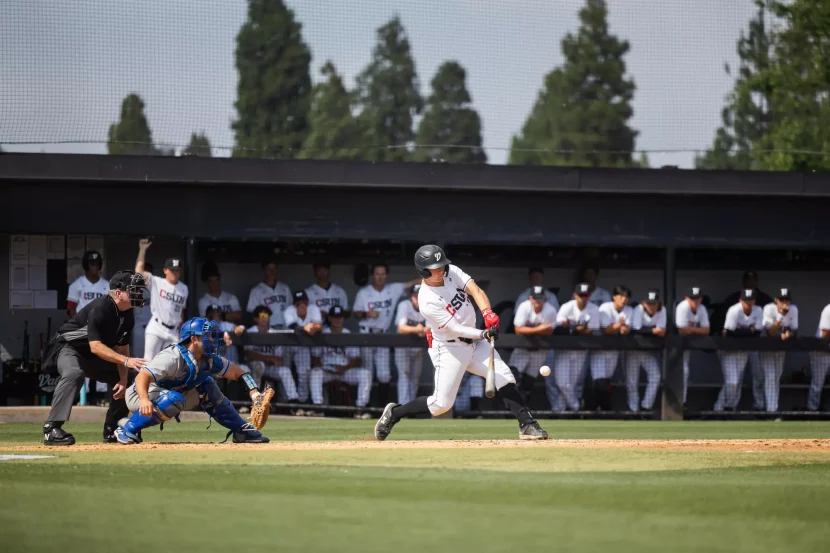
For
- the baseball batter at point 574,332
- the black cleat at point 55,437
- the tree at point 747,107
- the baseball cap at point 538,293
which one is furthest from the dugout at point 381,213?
the black cleat at point 55,437

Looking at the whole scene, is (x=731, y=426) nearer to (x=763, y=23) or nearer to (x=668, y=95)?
(x=668, y=95)

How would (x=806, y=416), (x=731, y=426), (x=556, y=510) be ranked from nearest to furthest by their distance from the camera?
(x=556, y=510)
(x=731, y=426)
(x=806, y=416)

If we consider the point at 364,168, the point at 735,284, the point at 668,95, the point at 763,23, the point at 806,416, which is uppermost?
the point at 763,23

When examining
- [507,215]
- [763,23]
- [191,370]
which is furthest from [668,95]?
[191,370]

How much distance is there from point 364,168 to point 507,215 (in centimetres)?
192

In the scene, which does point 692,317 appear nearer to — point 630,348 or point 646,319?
point 646,319

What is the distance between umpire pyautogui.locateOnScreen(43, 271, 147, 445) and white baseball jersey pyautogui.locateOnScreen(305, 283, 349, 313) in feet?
17.2

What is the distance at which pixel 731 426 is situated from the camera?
12781 mm

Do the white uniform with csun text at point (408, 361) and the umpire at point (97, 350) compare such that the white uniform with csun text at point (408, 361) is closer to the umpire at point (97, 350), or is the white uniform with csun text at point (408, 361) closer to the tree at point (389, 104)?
the umpire at point (97, 350)

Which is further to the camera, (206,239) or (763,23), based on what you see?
(763,23)

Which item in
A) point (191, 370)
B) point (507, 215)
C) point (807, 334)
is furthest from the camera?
point (807, 334)

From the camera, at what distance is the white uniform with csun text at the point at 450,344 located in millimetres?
9164

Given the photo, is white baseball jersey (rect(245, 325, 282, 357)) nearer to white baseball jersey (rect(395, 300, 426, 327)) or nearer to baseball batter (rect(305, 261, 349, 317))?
baseball batter (rect(305, 261, 349, 317))

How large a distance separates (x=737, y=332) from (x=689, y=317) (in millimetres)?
608
